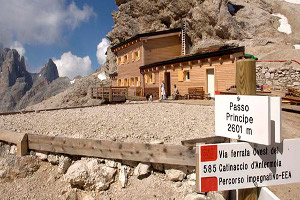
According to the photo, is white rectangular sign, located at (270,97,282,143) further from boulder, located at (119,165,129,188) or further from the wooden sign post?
boulder, located at (119,165,129,188)

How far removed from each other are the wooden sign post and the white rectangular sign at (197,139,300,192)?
0.14 metres

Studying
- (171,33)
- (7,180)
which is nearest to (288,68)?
(171,33)

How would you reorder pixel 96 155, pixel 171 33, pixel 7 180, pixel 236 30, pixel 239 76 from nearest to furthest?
1. pixel 239 76
2. pixel 96 155
3. pixel 7 180
4. pixel 171 33
5. pixel 236 30

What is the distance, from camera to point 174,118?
9.20 meters

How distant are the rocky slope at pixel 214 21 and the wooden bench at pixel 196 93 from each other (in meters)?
13.0

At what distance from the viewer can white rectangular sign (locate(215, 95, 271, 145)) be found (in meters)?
2.17

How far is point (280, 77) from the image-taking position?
62.3 feet

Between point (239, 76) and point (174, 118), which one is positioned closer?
point (239, 76)

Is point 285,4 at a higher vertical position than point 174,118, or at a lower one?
higher

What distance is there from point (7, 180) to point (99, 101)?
62.5 feet

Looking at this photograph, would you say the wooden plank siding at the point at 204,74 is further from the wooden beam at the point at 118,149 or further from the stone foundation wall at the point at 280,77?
the wooden beam at the point at 118,149

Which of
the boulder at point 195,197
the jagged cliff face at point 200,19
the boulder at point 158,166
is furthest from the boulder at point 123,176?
the jagged cliff face at point 200,19

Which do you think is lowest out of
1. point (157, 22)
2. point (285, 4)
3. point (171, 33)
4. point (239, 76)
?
point (239, 76)

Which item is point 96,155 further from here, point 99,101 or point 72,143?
point 99,101
